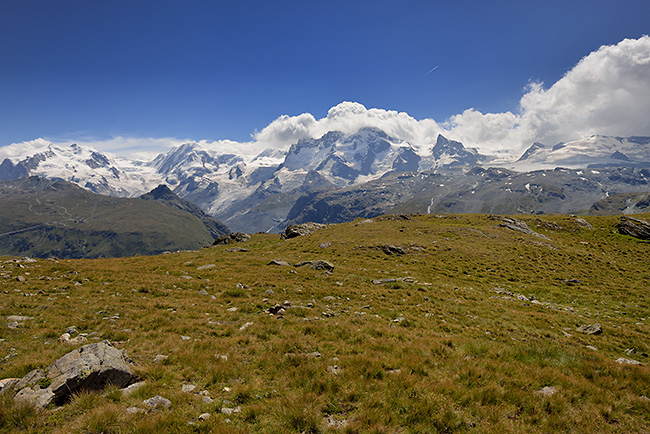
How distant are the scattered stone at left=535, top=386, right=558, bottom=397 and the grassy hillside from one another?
0.13 ft

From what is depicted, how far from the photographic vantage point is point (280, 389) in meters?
8.30

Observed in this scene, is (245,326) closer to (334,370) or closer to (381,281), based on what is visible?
(334,370)

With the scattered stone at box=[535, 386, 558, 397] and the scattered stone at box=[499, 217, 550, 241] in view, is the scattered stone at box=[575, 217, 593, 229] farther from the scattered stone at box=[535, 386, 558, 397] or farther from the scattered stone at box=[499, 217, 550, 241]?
the scattered stone at box=[535, 386, 558, 397]

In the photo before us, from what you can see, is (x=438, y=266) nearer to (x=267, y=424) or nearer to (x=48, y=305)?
(x=267, y=424)

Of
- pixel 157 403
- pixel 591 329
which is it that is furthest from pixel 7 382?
pixel 591 329

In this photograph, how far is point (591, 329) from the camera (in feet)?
52.1

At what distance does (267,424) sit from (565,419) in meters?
7.72

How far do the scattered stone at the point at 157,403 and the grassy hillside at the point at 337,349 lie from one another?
0.61ft

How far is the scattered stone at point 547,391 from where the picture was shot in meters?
8.43

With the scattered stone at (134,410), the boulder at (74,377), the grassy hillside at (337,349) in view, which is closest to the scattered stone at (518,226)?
the grassy hillside at (337,349)

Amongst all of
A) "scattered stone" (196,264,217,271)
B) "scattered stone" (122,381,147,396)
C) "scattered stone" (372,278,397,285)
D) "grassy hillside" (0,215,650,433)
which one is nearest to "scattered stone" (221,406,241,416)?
"grassy hillside" (0,215,650,433)

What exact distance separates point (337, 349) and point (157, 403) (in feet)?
20.6

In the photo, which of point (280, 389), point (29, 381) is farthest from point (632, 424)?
point (29, 381)

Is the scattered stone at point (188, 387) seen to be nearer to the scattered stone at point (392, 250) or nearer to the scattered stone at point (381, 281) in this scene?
the scattered stone at point (381, 281)
